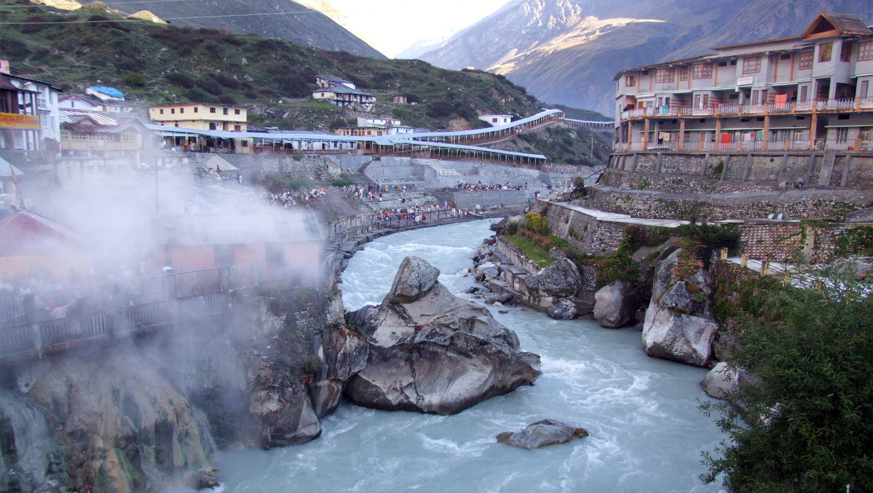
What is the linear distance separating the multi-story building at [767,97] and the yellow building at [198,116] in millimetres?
29544

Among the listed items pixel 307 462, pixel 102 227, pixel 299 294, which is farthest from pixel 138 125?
pixel 307 462

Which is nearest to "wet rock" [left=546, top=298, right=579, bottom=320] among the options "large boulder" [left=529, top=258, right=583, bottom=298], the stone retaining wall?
"large boulder" [left=529, top=258, right=583, bottom=298]

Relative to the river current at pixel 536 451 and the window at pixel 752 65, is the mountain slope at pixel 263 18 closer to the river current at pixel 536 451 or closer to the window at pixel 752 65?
the window at pixel 752 65

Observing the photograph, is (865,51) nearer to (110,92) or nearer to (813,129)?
(813,129)

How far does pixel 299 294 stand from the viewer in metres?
13.1

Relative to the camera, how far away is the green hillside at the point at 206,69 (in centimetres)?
5488

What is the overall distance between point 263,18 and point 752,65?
110m

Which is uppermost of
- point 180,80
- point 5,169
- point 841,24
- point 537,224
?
point 180,80

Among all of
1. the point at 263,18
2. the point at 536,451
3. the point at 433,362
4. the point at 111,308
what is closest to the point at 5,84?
the point at 111,308

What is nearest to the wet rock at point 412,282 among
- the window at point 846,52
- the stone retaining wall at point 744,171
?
the stone retaining wall at point 744,171

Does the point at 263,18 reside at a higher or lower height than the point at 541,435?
higher

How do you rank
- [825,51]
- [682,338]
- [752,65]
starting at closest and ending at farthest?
[682,338], [825,51], [752,65]

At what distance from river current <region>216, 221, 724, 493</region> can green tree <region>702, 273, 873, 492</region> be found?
2948mm

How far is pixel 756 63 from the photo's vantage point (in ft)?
82.5
